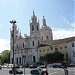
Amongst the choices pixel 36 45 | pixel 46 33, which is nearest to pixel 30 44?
pixel 36 45

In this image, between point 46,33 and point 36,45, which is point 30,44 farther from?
point 46,33

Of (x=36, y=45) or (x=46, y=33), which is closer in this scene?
(x=36, y=45)

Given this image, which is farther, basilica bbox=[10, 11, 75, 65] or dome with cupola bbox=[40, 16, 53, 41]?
dome with cupola bbox=[40, 16, 53, 41]

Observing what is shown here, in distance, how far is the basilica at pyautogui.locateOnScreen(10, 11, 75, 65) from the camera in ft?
286

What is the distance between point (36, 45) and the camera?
9906 centimetres

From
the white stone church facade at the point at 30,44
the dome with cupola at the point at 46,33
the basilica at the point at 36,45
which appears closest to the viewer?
the basilica at the point at 36,45

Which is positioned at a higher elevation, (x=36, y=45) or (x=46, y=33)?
(x=46, y=33)

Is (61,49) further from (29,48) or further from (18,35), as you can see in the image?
(18,35)

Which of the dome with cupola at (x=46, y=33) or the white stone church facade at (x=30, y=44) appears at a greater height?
the dome with cupola at (x=46, y=33)

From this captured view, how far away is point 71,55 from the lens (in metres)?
84.4

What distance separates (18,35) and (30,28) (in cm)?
1183

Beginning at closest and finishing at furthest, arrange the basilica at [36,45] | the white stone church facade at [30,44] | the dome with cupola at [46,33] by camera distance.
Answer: the basilica at [36,45] < the white stone church facade at [30,44] < the dome with cupola at [46,33]

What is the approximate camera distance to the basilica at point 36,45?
8719cm

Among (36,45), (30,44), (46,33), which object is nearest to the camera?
(36,45)
